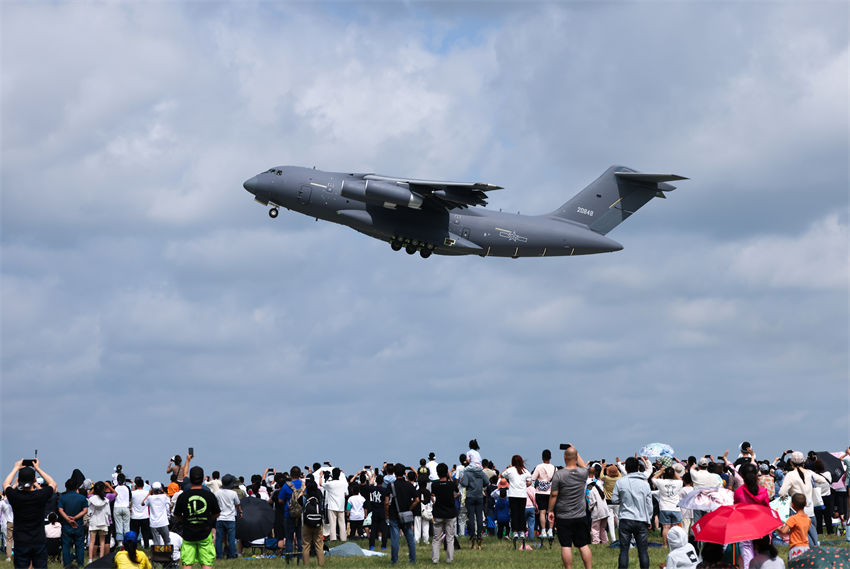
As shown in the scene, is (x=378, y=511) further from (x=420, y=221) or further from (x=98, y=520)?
(x=420, y=221)

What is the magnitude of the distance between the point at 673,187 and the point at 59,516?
2719cm

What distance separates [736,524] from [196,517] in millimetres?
7272

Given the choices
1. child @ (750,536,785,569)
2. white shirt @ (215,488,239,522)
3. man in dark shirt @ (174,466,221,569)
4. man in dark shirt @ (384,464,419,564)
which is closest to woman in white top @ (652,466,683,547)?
man in dark shirt @ (384,464,419,564)

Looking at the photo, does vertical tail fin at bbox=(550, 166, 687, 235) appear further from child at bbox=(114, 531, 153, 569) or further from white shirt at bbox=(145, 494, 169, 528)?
child at bbox=(114, 531, 153, 569)

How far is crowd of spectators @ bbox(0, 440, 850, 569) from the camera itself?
1297 centimetres

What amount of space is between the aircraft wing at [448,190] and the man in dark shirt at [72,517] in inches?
633

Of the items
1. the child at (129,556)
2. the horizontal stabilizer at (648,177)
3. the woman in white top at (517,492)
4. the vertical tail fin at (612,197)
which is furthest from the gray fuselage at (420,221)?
the child at (129,556)

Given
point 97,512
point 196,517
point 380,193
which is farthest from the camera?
point 380,193

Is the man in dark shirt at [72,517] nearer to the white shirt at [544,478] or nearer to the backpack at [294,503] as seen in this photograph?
the backpack at [294,503]

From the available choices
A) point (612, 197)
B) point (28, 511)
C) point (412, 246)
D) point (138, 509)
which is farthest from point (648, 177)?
point (28, 511)

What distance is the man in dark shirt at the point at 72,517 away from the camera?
1831 cm

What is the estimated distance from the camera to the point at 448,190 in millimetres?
31891

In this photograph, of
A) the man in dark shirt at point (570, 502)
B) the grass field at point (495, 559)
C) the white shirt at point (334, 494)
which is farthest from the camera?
the white shirt at point (334, 494)

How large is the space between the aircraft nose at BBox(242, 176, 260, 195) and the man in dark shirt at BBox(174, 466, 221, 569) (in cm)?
1990
